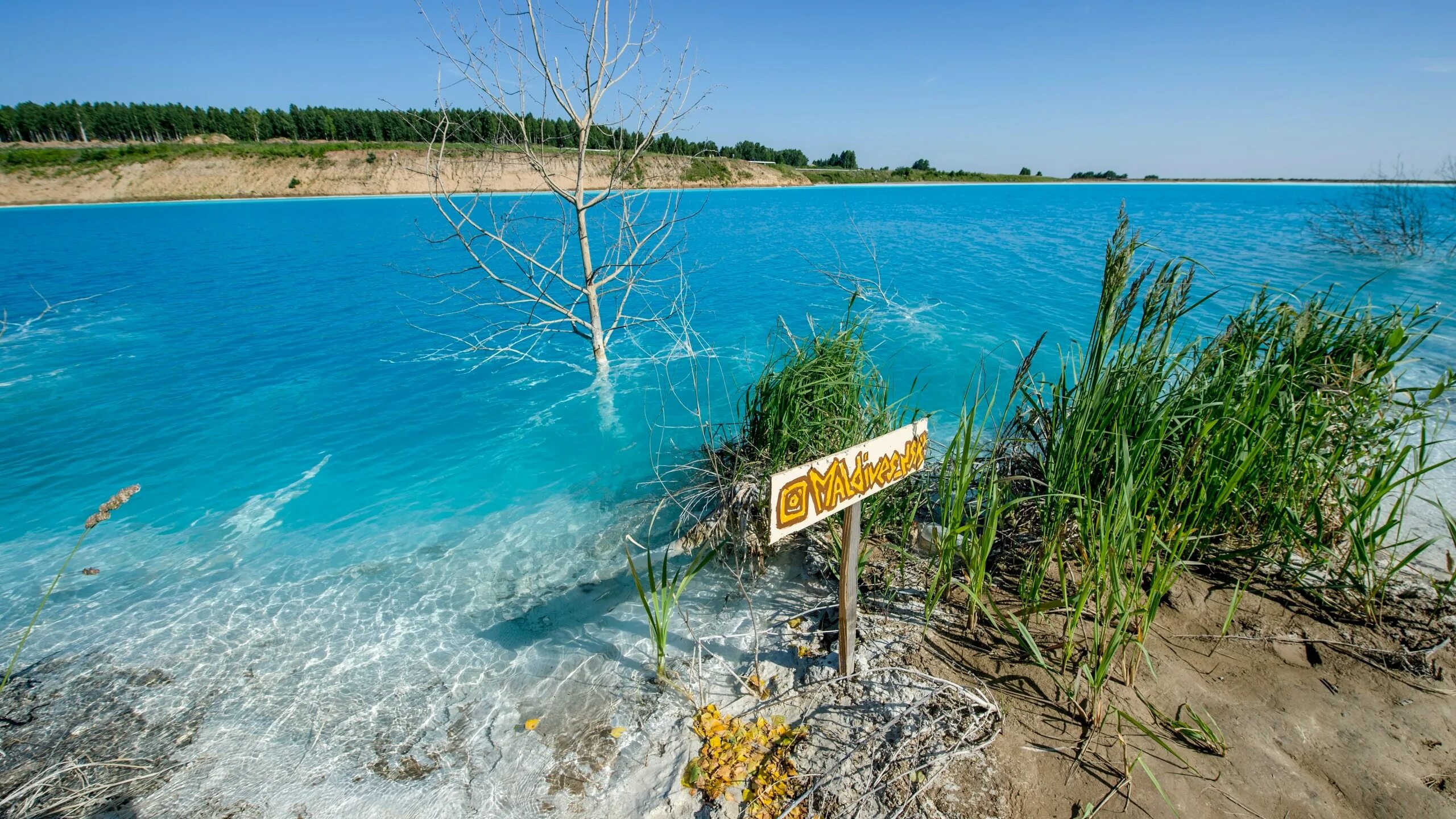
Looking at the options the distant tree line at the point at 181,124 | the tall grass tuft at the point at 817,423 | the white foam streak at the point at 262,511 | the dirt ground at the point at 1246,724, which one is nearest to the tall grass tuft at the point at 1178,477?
the dirt ground at the point at 1246,724

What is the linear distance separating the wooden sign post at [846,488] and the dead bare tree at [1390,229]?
24.4m

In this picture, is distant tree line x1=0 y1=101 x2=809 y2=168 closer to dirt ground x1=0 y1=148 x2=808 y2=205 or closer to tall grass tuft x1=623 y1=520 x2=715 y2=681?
dirt ground x1=0 y1=148 x2=808 y2=205

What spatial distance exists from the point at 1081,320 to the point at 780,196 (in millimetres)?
47860

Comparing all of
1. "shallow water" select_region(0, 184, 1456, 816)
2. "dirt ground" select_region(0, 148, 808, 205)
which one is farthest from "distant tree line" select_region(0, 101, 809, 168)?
"shallow water" select_region(0, 184, 1456, 816)

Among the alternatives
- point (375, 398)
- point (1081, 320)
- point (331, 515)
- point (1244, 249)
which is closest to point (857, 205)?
point (1244, 249)

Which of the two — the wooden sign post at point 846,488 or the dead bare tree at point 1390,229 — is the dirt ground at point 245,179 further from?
the wooden sign post at point 846,488

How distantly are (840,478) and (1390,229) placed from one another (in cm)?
2650

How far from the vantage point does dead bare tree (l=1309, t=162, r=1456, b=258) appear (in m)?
18.1

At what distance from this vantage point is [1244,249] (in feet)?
71.3

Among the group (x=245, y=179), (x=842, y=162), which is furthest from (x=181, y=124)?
(x=842, y=162)

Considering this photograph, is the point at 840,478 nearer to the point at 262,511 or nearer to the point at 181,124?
the point at 262,511

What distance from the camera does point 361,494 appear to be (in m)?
6.26

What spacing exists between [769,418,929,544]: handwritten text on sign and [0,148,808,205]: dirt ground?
146 feet

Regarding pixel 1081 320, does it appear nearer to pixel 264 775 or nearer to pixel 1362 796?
pixel 1362 796
